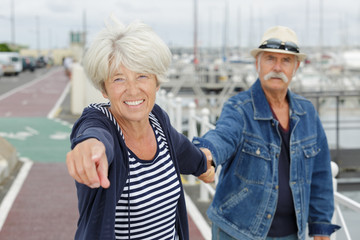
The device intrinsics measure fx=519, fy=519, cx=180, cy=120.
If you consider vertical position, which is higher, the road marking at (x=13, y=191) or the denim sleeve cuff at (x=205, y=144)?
the denim sleeve cuff at (x=205, y=144)

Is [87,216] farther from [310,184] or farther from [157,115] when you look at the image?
[310,184]

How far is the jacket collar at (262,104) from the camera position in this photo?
311 centimetres

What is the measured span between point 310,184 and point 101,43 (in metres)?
1.78

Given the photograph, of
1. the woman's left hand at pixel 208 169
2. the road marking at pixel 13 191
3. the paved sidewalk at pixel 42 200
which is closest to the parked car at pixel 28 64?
the paved sidewalk at pixel 42 200

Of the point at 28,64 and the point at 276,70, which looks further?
the point at 28,64

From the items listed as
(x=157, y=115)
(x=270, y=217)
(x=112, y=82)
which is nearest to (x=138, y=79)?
(x=112, y=82)

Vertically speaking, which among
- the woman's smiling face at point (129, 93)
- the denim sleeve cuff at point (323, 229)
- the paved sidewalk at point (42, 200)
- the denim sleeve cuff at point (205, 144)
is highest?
the woman's smiling face at point (129, 93)

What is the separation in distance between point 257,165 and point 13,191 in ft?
19.2

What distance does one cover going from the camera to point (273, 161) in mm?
3014

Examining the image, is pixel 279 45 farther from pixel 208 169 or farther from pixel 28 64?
pixel 28 64

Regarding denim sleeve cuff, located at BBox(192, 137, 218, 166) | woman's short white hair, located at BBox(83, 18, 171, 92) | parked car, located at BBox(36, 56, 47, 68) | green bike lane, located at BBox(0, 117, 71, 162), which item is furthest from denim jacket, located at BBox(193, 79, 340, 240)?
parked car, located at BBox(36, 56, 47, 68)

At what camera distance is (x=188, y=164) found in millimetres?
2447

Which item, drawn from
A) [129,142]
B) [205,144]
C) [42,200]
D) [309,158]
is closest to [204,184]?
[42,200]

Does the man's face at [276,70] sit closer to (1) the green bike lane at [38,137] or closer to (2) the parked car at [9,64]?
(1) the green bike lane at [38,137]
